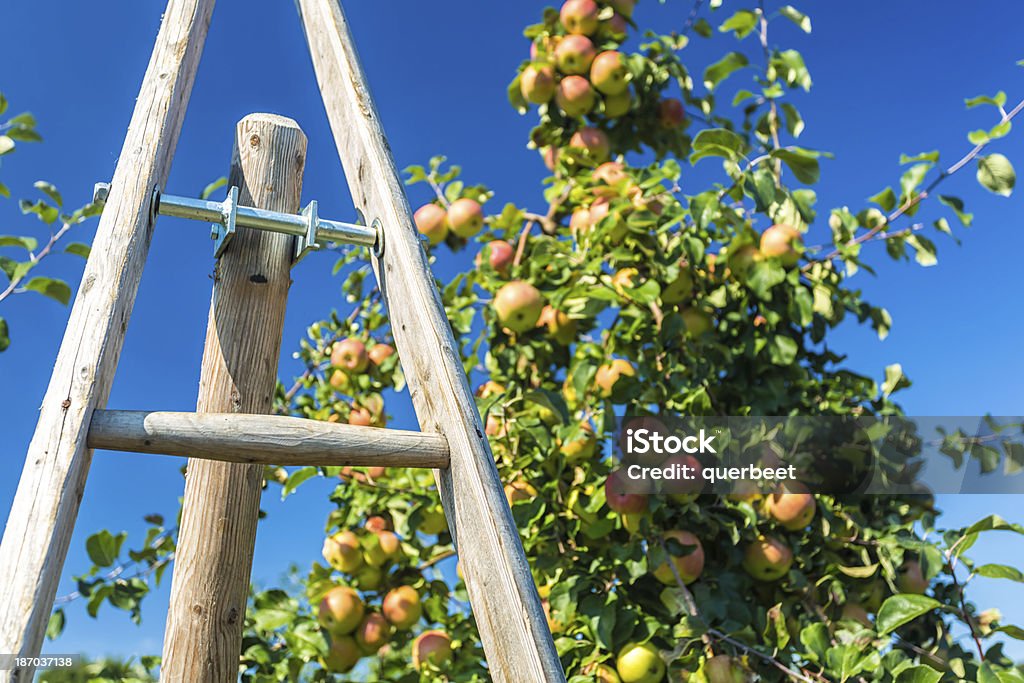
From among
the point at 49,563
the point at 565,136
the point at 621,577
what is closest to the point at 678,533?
the point at 621,577

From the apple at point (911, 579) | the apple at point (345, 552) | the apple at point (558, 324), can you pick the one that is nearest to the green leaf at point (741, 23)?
the apple at point (558, 324)

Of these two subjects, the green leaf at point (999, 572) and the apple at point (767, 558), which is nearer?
the green leaf at point (999, 572)

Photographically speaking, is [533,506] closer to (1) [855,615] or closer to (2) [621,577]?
(2) [621,577]

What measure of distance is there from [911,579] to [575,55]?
5.46 feet

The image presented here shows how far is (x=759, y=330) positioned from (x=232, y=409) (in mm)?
1299

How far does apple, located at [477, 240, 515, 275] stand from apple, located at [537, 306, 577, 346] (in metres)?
0.20

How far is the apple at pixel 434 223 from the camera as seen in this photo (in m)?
2.31

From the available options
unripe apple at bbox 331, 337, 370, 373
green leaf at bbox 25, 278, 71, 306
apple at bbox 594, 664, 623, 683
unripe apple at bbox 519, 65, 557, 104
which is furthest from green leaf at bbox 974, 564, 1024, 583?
green leaf at bbox 25, 278, 71, 306

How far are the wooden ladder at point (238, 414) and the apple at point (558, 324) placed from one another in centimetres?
81

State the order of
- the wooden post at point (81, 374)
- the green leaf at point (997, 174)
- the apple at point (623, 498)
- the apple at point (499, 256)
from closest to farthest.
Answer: the wooden post at point (81, 374) → the apple at point (623, 498) → the green leaf at point (997, 174) → the apple at point (499, 256)

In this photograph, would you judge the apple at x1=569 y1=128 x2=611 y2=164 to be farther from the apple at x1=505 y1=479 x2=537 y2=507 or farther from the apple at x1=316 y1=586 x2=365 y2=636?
the apple at x1=316 y1=586 x2=365 y2=636

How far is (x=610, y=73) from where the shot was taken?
233cm

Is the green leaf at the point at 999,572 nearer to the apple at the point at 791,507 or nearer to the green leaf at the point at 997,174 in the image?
the apple at the point at 791,507

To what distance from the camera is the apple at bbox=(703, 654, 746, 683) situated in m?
1.48
